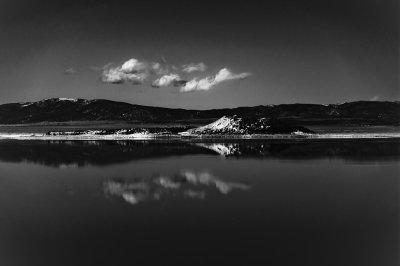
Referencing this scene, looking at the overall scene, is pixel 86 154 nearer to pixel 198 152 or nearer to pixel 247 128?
pixel 198 152

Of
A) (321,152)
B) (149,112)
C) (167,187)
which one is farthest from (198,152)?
(149,112)

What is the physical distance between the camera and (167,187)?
12820 millimetres

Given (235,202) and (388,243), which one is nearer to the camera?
(388,243)

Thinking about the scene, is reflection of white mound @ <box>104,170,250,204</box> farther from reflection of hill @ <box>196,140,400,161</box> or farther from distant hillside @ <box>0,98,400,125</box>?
distant hillside @ <box>0,98,400,125</box>

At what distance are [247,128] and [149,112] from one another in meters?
114

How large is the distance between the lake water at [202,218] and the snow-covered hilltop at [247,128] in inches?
1485

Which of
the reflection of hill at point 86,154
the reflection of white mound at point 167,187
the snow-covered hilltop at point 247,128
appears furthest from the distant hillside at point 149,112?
the reflection of white mound at point 167,187

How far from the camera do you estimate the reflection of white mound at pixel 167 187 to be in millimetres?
11500

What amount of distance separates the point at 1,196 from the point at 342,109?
165m

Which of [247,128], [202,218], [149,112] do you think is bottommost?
[202,218]

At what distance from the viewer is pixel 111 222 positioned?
8750 millimetres

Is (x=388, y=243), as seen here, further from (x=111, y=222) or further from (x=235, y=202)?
(x=111, y=222)

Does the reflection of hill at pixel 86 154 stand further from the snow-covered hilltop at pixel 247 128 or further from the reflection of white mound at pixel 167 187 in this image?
the snow-covered hilltop at pixel 247 128

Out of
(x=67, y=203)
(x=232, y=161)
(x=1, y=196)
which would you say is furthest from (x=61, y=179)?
(x=232, y=161)
